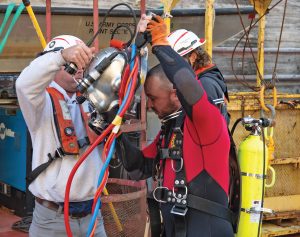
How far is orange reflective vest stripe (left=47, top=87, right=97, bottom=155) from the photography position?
3.04 metres

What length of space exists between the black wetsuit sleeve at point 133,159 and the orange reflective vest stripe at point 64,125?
246 mm

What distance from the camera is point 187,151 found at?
2.51 metres

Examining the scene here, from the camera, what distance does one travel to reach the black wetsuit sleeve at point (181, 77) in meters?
2.31

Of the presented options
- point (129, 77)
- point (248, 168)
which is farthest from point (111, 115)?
point (248, 168)

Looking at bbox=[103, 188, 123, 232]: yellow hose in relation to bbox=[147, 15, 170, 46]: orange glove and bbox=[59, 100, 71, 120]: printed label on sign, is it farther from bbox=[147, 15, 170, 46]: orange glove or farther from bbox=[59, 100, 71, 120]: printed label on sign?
bbox=[147, 15, 170, 46]: orange glove

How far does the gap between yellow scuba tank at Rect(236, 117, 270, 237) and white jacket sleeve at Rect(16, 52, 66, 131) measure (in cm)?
146

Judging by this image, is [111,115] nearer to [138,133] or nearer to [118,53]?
[118,53]

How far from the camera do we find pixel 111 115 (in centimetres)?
243

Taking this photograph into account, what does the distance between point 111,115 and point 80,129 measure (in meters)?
0.84

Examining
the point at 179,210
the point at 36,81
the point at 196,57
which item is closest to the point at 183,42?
the point at 196,57

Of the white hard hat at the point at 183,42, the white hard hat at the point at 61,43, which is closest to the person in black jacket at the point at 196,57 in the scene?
the white hard hat at the point at 183,42

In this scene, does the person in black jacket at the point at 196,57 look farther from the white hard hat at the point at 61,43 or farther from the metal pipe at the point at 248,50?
the metal pipe at the point at 248,50

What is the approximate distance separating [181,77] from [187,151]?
391 millimetres

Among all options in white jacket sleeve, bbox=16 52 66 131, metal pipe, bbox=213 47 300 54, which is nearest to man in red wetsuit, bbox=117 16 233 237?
white jacket sleeve, bbox=16 52 66 131
